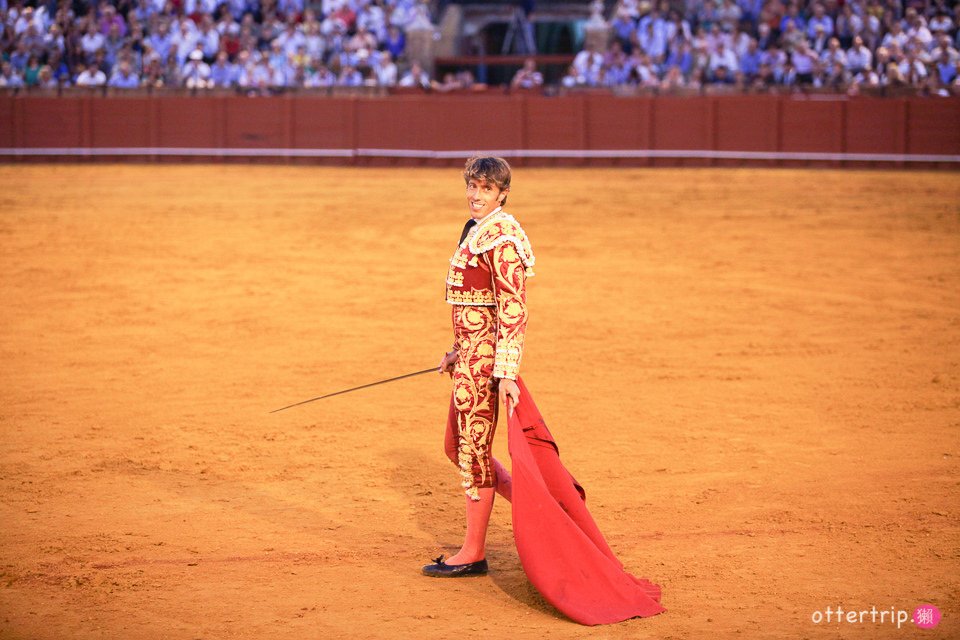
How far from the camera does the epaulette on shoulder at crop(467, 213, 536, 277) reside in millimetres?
3903

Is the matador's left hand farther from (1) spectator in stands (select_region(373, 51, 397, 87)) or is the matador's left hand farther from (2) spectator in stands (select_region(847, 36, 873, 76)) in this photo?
(1) spectator in stands (select_region(373, 51, 397, 87))

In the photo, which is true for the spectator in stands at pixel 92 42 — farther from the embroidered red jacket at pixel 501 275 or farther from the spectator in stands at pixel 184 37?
the embroidered red jacket at pixel 501 275

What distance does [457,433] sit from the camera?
4145 millimetres

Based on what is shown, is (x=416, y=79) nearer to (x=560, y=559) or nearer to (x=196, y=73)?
(x=196, y=73)

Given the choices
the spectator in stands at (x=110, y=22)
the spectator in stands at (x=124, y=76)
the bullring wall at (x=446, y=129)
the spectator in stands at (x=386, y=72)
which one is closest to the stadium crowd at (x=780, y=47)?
the bullring wall at (x=446, y=129)

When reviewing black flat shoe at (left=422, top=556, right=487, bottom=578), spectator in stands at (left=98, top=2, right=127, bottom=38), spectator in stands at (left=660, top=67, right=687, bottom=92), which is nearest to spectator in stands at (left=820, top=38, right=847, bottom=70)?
spectator in stands at (left=660, top=67, right=687, bottom=92)

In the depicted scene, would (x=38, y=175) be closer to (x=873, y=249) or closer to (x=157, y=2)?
(x=157, y=2)

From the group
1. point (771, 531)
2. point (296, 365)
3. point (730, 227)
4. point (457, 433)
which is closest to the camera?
point (457, 433)

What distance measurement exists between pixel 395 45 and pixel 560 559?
17.8m

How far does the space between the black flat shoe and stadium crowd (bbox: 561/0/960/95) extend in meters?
15.6

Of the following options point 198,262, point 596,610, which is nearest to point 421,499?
point 596,610

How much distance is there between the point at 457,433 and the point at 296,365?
11.8ft

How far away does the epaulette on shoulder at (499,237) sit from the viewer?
3.90 m

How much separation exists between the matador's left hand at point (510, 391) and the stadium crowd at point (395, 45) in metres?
15.6
